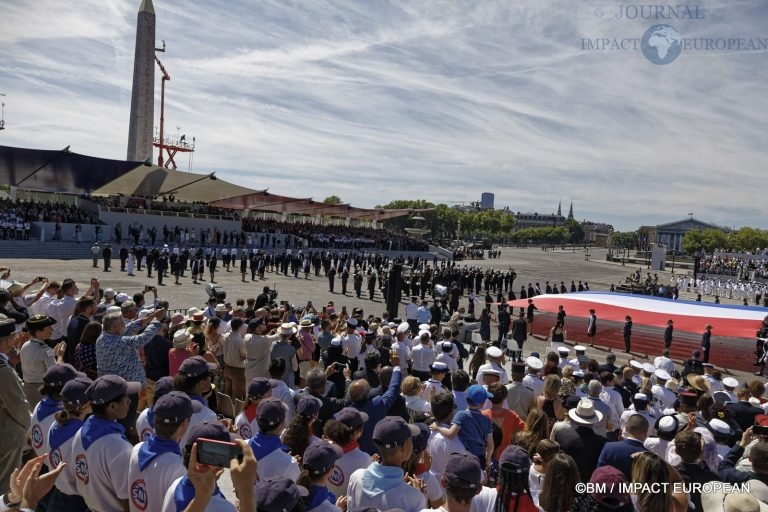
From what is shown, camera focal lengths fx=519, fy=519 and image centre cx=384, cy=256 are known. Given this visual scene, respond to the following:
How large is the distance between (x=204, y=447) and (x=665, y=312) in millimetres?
21069

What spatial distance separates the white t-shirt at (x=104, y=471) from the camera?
3188 mm

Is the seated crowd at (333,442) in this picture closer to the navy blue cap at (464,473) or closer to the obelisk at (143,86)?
the navy blue cap at (464,473)

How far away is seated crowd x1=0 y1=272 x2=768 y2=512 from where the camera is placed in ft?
9.07

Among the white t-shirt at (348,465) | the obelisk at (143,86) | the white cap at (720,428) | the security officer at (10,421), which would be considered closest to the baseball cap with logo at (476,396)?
the white t-shirt at (348,465)

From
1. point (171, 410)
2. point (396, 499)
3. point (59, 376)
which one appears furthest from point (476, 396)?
point (59, 376)

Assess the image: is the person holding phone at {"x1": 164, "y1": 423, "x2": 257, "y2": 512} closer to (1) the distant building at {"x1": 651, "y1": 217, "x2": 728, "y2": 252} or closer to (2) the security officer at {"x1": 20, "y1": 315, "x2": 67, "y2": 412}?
(2) the security officer at {"x1": 20, "y1": 315, "x2": 67, "y2": 412}

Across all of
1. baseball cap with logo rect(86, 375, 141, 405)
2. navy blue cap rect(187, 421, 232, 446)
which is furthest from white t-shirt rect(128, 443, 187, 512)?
baseball cap with logo rect(86, 375, 141, 405)

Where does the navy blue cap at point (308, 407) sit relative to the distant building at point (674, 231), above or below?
below

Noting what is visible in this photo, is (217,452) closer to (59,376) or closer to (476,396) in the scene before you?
(59,376)

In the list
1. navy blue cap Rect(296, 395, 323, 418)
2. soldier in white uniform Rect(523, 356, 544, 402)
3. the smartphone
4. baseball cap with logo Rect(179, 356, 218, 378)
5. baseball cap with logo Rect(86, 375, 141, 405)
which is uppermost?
the smartphone

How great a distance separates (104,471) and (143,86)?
55.6 m

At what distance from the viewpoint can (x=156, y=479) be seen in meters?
2.99

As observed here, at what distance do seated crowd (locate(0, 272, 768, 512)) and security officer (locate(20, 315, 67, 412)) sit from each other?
0.01 metres

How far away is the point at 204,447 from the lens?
211cm
